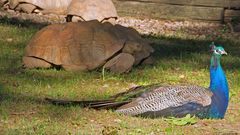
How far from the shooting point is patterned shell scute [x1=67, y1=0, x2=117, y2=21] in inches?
426

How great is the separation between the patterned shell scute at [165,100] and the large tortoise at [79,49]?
195cm

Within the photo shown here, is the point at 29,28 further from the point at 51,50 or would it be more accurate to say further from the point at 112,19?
the point at 51,50

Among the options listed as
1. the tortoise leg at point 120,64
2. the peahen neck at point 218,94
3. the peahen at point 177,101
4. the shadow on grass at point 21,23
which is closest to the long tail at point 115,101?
the peahen at point 177,101

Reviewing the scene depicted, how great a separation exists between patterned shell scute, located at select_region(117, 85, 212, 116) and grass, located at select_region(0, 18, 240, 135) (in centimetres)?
9

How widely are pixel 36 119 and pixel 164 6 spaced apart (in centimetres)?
613

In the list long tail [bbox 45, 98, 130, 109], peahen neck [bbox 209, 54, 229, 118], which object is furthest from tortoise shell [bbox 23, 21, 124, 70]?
peahen neck [bbox 209, 54, 229, 118]

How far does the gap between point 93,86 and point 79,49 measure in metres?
0.80

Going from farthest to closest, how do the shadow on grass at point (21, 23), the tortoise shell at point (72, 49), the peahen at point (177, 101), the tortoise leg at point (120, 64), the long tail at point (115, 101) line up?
the shadow on grass at point (21, 23) < the tortoise leg at point (120, 64) < the tortoise shell at point (72, 49) < the long tail at point (115, 101) < the peahen at point (177, 101)

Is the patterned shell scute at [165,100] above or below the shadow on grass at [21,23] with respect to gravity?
above

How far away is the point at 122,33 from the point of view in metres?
8.49

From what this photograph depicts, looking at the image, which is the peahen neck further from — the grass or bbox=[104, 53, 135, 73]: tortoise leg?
bbox=[104, 53, 135, 73]: tortoise leg

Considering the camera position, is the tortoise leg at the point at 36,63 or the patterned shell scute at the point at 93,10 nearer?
the tortoise leg at the point at 36,63

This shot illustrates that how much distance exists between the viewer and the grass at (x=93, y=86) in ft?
19.5

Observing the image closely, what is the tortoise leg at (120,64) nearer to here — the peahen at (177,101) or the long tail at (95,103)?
the long tail at (95,103)
